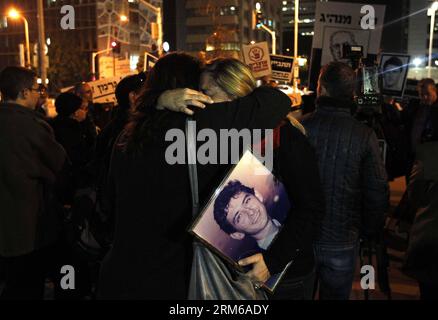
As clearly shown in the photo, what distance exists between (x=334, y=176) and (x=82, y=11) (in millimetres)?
86345

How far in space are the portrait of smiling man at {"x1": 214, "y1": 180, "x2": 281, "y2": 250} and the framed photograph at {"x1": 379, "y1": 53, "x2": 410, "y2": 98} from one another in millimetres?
5712

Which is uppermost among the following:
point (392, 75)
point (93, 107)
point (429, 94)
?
point (392, 75)

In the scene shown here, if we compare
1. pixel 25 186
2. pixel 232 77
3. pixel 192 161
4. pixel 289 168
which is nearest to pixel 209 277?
pixel 192 161

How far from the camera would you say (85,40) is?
273 feet

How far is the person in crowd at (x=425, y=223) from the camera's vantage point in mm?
2664

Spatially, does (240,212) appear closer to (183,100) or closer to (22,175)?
(183,100)

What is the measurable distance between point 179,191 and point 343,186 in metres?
1.62

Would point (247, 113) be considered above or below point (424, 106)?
above

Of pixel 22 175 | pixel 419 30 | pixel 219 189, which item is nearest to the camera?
pixel 219 189

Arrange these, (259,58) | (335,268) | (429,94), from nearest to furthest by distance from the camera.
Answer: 1. (335,268)
2. (429,94)
3. (259,58)

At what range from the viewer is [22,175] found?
371 cm

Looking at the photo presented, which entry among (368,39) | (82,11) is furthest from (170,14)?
A: (368,39)
